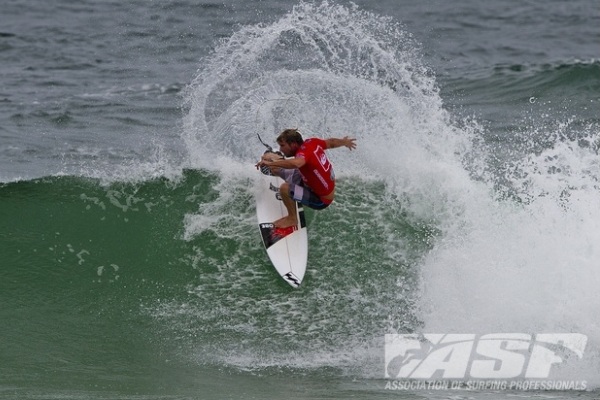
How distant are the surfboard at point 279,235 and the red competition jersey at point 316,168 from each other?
664 millimetres

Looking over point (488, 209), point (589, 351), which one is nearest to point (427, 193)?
point (488, 209)

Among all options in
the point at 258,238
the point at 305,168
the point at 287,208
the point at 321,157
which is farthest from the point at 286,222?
the point at 321,157

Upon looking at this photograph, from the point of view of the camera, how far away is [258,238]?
1048cm

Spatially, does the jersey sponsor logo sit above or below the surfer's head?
below

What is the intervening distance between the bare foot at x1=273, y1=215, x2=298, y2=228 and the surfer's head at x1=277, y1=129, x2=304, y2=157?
0.98m

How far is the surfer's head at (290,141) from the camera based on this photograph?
9805 millimetres

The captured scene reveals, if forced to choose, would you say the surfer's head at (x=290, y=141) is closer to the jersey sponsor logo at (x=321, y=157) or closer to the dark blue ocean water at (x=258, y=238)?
the jersey sponsor logo at (x=321, y=157)

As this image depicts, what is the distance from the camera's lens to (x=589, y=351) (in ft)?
27.4

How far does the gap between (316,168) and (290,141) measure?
16.0 inches

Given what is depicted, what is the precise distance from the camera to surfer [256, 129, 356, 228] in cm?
978

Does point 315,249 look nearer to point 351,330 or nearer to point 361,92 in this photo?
point 351,330

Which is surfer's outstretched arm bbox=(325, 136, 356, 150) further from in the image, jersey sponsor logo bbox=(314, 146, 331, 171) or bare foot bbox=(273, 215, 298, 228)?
bare foot bbox=(273, 215, 298, 228)
